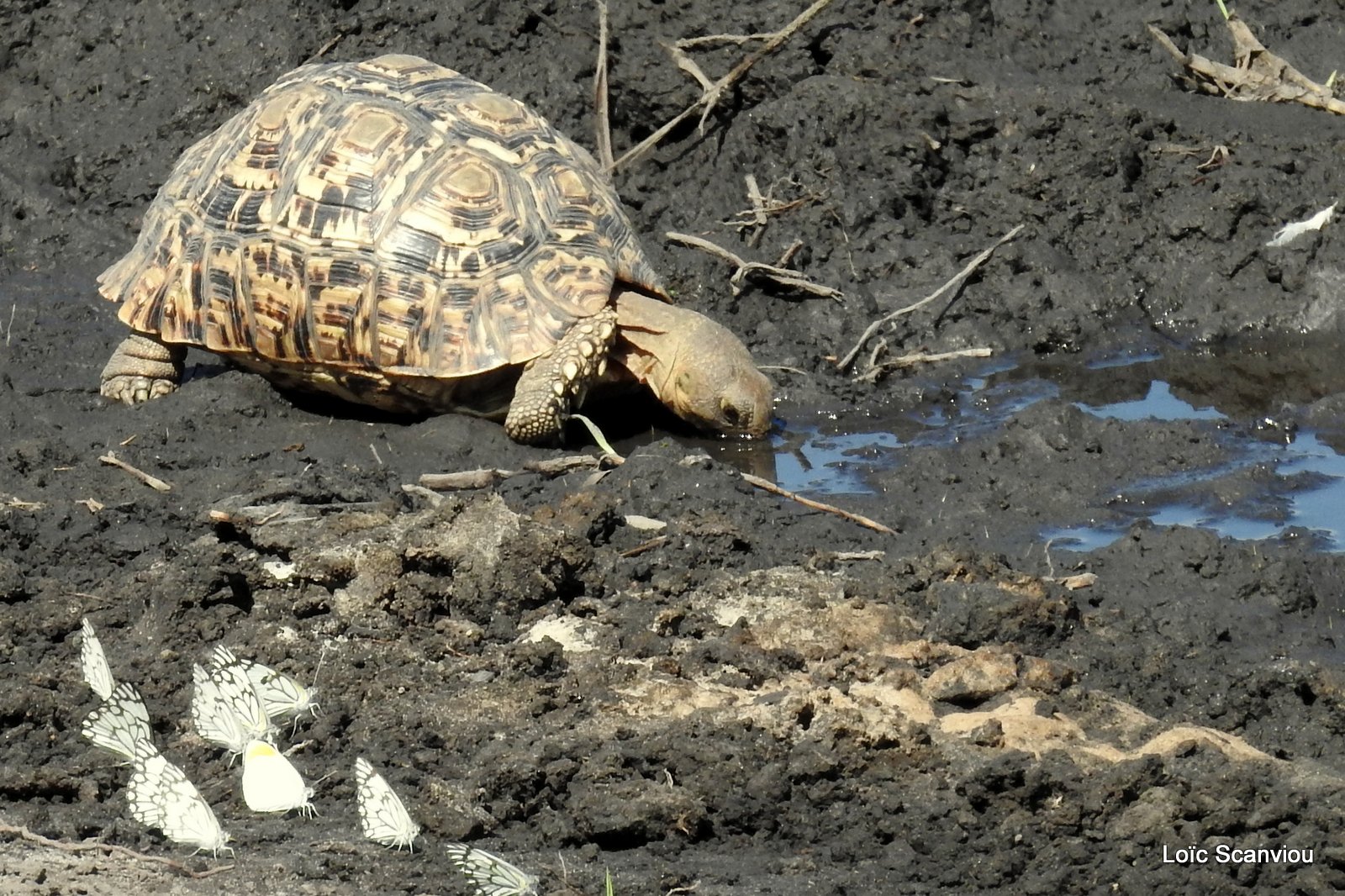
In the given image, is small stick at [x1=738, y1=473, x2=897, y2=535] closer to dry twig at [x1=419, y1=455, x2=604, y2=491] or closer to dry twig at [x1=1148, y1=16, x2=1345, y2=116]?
dry twig at [x1=419, y1=455, x2=604, y2=491]

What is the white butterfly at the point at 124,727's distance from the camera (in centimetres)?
453

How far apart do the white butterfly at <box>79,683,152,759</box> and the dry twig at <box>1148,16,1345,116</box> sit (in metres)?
8.63

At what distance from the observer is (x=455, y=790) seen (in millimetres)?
4383

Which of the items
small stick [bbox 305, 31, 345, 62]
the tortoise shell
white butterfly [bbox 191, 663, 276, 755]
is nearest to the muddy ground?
small stick [bbox 305, 31, 345, 62]

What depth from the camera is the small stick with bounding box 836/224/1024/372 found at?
8.88 m

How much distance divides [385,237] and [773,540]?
7.85 ft

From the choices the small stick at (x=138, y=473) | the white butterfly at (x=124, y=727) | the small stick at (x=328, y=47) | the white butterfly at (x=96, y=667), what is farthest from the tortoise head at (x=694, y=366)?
the small stick at (x=328, y=47)

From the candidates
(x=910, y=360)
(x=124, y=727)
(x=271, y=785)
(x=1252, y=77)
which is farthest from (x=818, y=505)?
(x=1252, y=77)

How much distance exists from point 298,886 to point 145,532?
8.69 ft

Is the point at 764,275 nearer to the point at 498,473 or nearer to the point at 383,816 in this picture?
the point at 498,473

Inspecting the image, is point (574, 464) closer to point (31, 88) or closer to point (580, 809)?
point (580, 809)

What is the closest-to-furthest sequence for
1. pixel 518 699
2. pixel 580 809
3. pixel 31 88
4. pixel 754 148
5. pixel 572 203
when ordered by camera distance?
1. pixel 580 809
2. pixel 518 699
3. pixel 572 203
4. pixel 754 148
5. pixel 31 88

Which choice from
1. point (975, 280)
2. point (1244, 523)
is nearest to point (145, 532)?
point (1244, 523)

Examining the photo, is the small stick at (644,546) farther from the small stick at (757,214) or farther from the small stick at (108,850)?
the small stick at (757,214)
